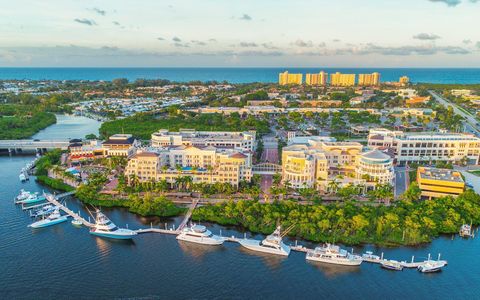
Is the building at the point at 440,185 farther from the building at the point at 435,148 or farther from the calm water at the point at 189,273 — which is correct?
the building at the point at 435,148

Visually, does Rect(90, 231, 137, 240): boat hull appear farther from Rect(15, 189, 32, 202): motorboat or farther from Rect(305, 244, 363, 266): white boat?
Rect(305, 244, 363, 266): white boat

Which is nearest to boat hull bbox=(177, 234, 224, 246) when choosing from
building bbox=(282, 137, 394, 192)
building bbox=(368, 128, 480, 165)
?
building bbox=(282, 137, 394, 192)

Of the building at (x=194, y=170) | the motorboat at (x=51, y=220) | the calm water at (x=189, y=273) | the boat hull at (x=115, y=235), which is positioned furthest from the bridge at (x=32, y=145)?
the boat hull at (x=115, y=235)

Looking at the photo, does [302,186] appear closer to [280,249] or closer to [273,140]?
[280,249]

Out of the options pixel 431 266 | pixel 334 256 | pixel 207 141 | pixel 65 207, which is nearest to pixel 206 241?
pixel 334 256

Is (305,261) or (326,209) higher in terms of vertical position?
(326,209)

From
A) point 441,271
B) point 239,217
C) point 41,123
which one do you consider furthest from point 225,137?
point 41,123
